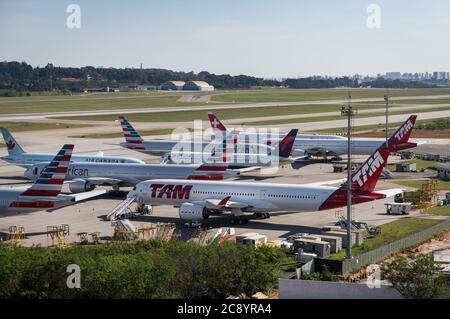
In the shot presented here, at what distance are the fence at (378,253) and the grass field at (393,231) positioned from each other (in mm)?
1419

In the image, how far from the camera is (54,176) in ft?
178

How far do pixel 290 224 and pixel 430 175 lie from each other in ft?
125

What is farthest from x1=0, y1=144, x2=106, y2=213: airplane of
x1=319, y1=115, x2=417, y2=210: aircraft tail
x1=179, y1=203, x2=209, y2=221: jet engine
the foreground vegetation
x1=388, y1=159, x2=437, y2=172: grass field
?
x1=388, y1=159, x2=437, y2=172: grass field

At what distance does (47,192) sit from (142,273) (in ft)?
72.2

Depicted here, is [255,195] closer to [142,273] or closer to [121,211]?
[121,211]

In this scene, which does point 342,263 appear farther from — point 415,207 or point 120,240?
point 415,207

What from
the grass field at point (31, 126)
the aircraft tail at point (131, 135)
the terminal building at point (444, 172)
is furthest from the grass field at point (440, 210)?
the grass field at point (31, 126)

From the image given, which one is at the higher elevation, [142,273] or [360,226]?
[142,273]

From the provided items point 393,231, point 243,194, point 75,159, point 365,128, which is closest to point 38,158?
point 75,159

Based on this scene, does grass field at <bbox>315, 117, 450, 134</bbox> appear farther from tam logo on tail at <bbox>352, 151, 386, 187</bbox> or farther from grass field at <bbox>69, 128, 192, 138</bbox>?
tam logo on tail at <bbox>352, 151, 386, 187</bbox>

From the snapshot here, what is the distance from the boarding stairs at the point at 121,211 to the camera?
63.9m

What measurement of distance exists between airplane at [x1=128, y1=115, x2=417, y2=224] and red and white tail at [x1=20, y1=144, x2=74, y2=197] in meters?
12.0

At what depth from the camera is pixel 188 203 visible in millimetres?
62875
